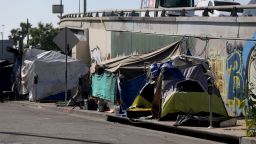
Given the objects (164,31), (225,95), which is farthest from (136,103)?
(164,31)

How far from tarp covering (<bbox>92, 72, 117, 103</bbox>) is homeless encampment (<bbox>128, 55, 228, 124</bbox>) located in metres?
3.57

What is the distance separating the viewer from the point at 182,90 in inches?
747

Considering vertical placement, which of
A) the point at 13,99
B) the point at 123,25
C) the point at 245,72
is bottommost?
the point at 13,99

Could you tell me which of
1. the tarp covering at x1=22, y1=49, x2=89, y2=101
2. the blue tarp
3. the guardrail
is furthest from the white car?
the tarp covering at x1=22, y1=49, x2=89, y2=101

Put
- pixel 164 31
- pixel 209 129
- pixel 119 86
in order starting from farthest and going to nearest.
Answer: pixel 164 31, pixel 119 86, pixel 209 129

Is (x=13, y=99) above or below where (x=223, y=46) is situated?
below

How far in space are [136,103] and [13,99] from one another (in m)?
17.3

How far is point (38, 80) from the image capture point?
109ft

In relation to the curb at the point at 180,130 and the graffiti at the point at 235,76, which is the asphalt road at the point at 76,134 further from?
the graffiti at the point at 235,76

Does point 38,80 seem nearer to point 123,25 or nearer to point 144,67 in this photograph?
point 123,25

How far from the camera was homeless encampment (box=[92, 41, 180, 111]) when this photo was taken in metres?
22.1

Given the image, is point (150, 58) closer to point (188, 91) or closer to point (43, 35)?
point (188, 91)

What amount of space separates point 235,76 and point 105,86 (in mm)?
6047

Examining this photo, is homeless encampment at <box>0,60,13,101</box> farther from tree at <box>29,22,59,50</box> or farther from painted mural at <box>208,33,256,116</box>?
tree at <box>29,22,59,50</box>
